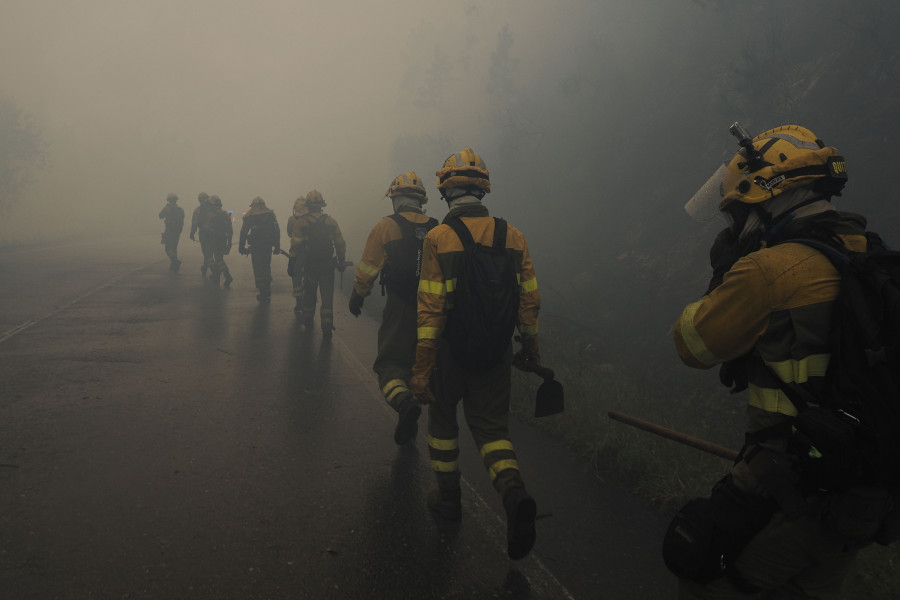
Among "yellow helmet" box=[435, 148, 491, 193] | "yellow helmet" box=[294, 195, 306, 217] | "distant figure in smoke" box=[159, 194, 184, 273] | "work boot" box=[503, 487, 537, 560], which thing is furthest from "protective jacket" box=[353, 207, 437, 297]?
"distant figure in smoke" box=[159, 194, 184, 273]

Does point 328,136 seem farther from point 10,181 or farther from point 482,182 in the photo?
point 482,182

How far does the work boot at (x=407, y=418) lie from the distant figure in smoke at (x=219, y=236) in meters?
10.8

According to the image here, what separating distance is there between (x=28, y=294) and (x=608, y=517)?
11.5 meters

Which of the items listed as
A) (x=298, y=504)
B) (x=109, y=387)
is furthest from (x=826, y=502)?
(x=109, y=387)

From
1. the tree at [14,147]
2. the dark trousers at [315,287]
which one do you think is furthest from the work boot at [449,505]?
the tree at [14,147]

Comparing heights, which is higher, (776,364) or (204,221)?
(204,221)

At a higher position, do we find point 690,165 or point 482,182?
point 690,165

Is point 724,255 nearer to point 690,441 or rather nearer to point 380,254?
point 690,441

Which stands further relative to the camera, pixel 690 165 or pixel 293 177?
pixel 293 177

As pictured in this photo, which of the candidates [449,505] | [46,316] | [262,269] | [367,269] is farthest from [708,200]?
[262,269]

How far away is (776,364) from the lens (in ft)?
6.20

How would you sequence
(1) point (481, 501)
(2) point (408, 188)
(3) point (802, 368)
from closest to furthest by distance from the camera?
(3) point (802, 368)
(1) point (481, 501)
(2) point (408, 188)

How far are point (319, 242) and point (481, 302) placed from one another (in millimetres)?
6496

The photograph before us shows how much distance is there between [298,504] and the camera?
3674 mm
